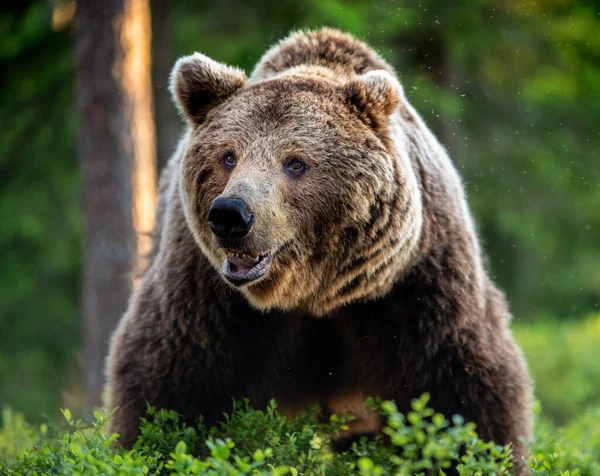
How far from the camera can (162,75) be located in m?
11.9

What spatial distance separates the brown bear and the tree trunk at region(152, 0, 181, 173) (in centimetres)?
629

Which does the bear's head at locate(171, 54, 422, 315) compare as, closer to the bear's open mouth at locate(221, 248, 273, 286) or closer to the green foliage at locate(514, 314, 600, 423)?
the bear's open mouth at locate(221, 248, 273, 286)

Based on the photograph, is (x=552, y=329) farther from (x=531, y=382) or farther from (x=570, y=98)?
(x=531, y=382)

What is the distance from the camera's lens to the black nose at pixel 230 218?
3.95m

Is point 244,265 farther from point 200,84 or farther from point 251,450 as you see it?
point 200,84

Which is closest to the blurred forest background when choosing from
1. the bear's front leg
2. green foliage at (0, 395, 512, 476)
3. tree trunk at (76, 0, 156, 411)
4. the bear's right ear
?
tree trunk at (76, 0, 156, 411)

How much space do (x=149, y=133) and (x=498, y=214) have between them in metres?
7.33

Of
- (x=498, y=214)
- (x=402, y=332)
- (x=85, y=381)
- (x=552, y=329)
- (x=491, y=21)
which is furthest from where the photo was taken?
(x=498, y=214)

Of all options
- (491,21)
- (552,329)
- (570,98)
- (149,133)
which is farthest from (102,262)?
(570,98)

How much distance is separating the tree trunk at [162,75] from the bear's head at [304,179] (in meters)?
6.45

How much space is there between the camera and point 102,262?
9.28 m

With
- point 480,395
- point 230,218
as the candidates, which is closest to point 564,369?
point 480,395

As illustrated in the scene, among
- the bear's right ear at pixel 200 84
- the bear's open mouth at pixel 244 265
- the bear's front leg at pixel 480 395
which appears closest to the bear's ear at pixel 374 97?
the bear's right ear at pixel 200 84

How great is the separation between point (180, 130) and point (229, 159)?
980 centimetres
